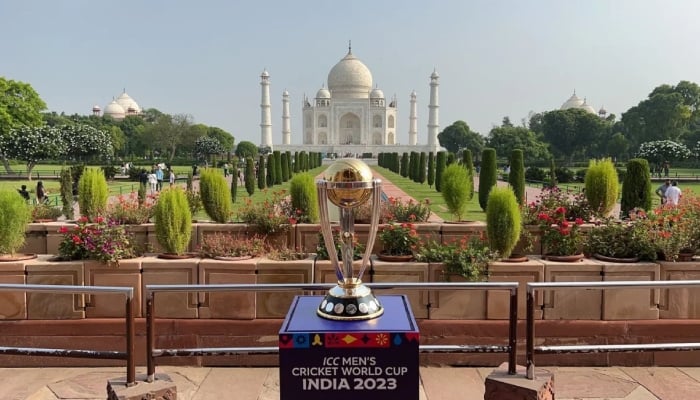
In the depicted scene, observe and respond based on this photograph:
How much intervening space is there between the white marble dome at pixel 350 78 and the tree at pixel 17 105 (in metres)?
44.3

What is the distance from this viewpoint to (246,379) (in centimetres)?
380

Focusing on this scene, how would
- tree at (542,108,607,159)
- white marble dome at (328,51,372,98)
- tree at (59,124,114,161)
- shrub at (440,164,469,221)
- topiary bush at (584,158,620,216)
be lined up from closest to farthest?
topiary bush at (584,158,620,216)
shrub at (440,164,469,221)
tree at (59,124,114,161)
tree at (542,108,607,159)
white marble dome at (328,51,372,98)

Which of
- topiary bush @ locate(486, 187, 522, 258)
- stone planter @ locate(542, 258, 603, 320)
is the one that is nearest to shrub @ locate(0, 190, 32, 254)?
topiary bush @ locate(486, 187, 522, 258)

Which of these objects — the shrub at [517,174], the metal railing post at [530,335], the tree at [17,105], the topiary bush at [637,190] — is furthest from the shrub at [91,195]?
the tree at [17,105]

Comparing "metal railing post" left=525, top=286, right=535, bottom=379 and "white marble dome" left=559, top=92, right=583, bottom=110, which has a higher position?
"white marble dome" left=559, top=92, right=583, bottom=110

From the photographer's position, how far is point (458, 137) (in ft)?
246

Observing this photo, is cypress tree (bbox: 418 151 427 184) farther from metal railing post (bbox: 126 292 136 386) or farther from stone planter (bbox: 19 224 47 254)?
metal railing post (bbox: 126 292 136 386)

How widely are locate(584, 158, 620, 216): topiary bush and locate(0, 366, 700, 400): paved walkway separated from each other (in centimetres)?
269

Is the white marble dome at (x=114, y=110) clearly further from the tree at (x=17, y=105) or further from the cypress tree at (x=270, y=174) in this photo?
the cypress tree at (x=270, y=174)

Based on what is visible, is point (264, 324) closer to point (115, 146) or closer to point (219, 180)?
point (219, 180)

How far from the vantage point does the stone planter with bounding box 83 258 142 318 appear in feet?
13.7

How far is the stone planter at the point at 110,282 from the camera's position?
13.7 feet

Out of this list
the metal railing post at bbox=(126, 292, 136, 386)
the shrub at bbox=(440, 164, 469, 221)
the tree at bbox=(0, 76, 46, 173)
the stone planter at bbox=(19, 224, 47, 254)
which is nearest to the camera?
the metal railing post at bbox=(126, 292, 136, 386)

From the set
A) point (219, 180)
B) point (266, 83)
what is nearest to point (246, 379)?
point (219, 180)
